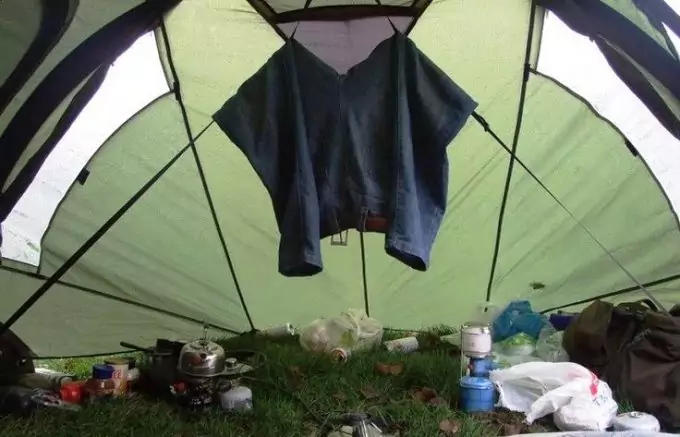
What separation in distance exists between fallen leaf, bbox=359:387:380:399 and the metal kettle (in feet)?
1.34

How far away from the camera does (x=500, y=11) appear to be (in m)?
2.45

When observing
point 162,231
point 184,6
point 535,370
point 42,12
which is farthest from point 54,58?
point 535,370

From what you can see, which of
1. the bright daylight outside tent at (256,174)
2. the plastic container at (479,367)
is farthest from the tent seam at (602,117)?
the plastic container at (479,367)

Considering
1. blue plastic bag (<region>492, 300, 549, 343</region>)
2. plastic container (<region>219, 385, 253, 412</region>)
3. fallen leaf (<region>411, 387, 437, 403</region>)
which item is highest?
blue plastic bag (<region>492, 300, 549, 343</region>)

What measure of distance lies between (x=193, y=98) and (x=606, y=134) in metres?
1.43

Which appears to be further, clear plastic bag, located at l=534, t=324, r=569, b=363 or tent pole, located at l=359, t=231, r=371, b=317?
tent pole, located at l=359, t=231, r=371, b=317

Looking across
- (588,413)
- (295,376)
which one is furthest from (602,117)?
(295,376)

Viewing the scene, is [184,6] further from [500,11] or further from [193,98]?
[500,11]

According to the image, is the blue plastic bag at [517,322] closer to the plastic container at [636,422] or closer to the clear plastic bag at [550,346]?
the clear plastic bag at [550,346]

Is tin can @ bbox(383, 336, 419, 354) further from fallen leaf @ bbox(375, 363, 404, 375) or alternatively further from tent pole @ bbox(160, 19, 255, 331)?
tent pole @ bbox(160, 19, 255, 331)

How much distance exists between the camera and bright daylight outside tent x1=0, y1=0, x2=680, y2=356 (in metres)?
2.23

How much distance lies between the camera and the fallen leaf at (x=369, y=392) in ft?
7.06

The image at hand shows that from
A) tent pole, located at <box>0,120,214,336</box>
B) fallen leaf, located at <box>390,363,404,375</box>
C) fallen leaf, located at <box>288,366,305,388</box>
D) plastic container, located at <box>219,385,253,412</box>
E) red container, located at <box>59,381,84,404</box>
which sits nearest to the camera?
plastic container, located at <box>219,385,253,412</box>

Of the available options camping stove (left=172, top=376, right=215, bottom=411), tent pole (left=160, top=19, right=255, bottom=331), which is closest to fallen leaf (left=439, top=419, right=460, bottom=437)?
camping stove (left=172, top=376, right=215, bottom=411)
